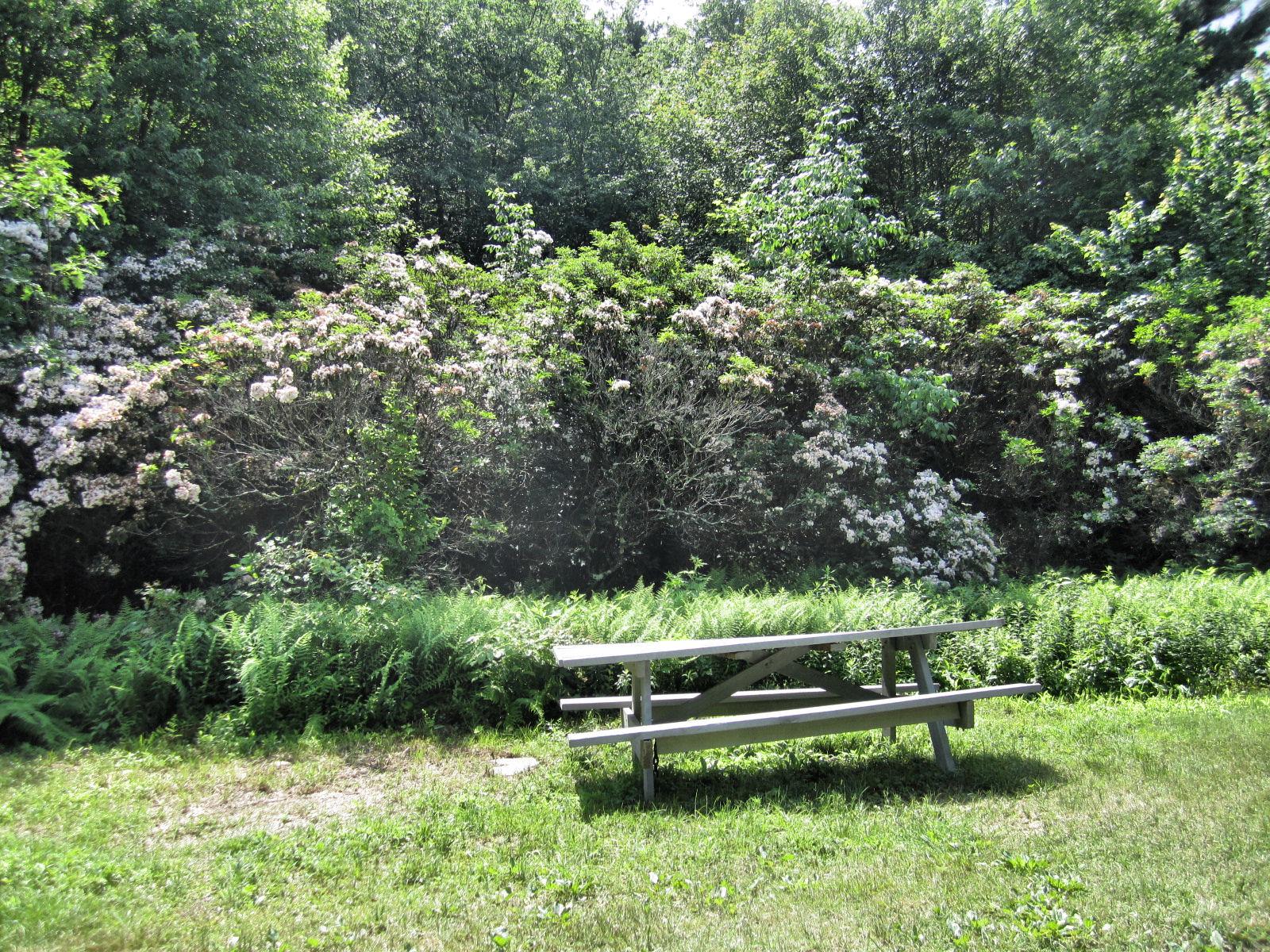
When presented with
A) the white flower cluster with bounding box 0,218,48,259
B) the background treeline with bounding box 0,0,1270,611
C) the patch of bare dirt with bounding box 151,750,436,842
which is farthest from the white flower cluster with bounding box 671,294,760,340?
the white flower cluster with bounding box 0,218,48,259

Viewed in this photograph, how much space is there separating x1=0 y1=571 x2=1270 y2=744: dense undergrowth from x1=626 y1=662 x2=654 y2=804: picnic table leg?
112cm

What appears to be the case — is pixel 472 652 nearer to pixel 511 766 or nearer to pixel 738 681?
pixel 511 766

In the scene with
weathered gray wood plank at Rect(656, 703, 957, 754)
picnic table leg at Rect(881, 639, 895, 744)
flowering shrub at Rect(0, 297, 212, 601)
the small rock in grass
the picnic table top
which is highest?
flowering shrub at Rect(0, 297, 212, 601)

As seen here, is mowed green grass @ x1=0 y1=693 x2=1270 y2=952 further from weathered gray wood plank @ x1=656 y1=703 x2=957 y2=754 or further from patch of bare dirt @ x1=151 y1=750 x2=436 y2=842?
weathered gray wood plank @ x1=656 y1=703 x2=957 y2=754

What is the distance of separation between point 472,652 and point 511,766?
1.17 metres

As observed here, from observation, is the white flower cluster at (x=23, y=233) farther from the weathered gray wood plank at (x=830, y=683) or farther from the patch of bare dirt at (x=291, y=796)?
the weathered gray wood plank at (x=830, y=683)

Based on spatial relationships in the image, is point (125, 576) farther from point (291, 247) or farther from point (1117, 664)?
point (1117, 664)

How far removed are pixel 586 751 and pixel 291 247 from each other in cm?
897

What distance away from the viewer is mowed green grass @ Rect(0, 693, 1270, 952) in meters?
2.85

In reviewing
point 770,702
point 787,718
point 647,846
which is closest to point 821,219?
point 770,702

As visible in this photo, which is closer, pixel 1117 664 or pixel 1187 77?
pixel 1117 664

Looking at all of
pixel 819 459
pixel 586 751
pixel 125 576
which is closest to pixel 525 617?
pixel 586 751

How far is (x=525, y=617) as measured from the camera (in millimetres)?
6230

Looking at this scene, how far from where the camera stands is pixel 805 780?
453 cm
